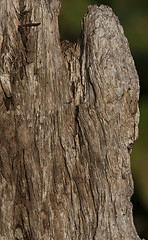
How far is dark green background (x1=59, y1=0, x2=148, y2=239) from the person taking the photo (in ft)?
19.4

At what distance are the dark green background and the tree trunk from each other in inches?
97.9

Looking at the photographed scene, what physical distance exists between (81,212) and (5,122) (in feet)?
2.29

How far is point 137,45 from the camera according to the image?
6.88 meters

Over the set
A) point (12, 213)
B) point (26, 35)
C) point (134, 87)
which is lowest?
point (12, 213)

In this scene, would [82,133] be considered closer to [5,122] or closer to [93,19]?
[5,122]

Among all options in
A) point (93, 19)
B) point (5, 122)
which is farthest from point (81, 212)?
point (93, 19)

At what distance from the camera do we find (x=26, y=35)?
3.13 metres

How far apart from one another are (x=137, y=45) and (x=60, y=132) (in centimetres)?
401

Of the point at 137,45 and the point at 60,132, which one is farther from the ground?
the point at 137,45

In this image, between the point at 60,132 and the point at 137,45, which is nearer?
the point at 60,132

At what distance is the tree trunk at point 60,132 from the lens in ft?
10.1

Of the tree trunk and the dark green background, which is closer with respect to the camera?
the tree trunk

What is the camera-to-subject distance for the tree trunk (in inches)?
121

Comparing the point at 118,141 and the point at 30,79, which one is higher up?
the point at 30,79
